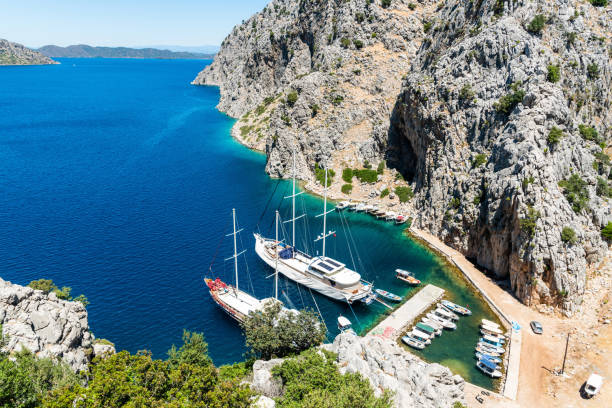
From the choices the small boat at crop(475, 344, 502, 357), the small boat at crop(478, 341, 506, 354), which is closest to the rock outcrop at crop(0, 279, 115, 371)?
the small boat at crop(475, 344, 502, 357)

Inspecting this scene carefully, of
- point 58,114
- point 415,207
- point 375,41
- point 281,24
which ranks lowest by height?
point 415,207

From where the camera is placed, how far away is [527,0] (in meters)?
73.8

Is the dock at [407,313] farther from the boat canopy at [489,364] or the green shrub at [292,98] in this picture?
the green shrub at [292,98]

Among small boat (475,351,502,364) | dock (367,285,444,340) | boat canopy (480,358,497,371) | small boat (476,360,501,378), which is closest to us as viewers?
small boat (476,360,501,378)

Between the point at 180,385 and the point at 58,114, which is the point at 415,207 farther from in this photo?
the point at 58,114

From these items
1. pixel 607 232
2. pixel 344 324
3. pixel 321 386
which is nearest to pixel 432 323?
pixel 344 324

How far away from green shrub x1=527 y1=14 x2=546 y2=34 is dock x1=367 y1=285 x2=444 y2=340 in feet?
167

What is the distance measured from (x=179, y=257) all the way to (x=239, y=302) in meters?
17.9

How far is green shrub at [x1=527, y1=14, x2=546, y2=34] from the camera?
7075 centimetres

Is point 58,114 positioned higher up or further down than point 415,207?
higher up

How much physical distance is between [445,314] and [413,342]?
25.2 feet

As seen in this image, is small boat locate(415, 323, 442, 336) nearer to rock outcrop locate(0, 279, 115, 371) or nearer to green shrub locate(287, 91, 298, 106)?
rock outcrop locate(0, 279, 115, 371)

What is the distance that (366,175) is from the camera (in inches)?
3725

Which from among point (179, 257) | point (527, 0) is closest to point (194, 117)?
point (179, 257)
